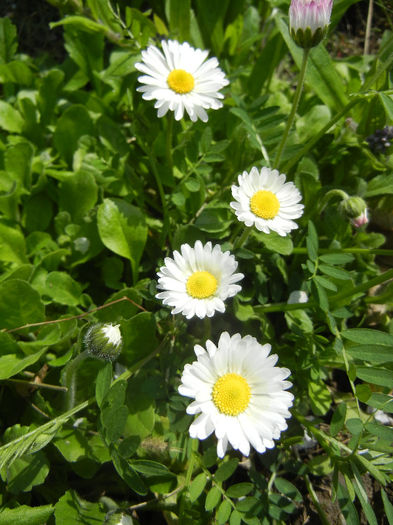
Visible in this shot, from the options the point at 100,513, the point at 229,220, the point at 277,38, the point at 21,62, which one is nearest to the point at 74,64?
the point at 21,62

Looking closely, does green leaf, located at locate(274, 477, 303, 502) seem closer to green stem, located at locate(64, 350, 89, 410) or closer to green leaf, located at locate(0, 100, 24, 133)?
green stem, located at locate(64, 350, 89, 410)

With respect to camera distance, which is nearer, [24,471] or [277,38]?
[24,471]

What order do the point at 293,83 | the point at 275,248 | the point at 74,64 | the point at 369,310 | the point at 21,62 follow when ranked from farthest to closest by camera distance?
the point at 293,83 → the point at 74,64 → the point at 21,62 → the point at 369,310 → the point at 275,248

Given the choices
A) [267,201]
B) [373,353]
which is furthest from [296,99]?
[373,353]

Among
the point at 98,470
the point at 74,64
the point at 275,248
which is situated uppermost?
the point at 74,64

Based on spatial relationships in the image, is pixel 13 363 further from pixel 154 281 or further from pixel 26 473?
pixel 154 281

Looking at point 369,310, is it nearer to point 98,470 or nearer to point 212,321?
point 212,321

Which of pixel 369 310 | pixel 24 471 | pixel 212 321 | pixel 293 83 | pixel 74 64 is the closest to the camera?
pixel 24 471
